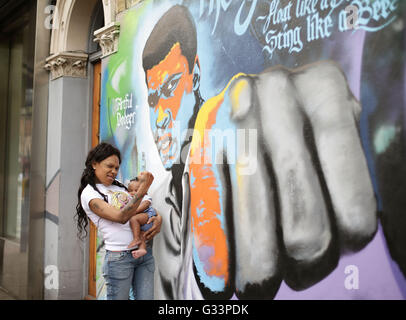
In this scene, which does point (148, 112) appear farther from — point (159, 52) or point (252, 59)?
point (252, 59)

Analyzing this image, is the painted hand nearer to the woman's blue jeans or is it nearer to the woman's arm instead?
the woman's blue jeans

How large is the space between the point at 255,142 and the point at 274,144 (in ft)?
0.73

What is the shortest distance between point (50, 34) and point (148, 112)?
11.1ft

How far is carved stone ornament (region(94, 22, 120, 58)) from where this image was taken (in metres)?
5.93

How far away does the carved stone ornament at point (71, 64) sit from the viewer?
23.7 feet

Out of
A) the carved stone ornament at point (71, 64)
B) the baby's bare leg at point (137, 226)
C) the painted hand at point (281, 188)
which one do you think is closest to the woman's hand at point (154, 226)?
the baby's bare leg at point (137, 226)

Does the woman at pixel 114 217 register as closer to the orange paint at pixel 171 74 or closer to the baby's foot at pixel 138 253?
the baby's foot at pixel 138 253

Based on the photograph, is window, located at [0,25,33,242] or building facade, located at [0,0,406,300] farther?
window, located at [0,25,33,242]

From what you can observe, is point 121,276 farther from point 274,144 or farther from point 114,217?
point 274,144

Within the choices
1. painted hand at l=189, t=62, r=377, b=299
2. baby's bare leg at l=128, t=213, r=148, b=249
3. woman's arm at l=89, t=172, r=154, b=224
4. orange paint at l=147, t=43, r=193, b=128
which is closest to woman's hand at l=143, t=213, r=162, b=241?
baby's bare leg at l=128, t=213, r=148, b=249

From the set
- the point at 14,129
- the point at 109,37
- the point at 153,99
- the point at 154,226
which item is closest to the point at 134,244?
the point at 154,226

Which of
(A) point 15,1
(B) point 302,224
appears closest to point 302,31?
(B) point 302,224

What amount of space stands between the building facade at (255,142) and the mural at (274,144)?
1cm

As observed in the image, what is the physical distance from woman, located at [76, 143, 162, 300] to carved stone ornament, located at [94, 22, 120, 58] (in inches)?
101
